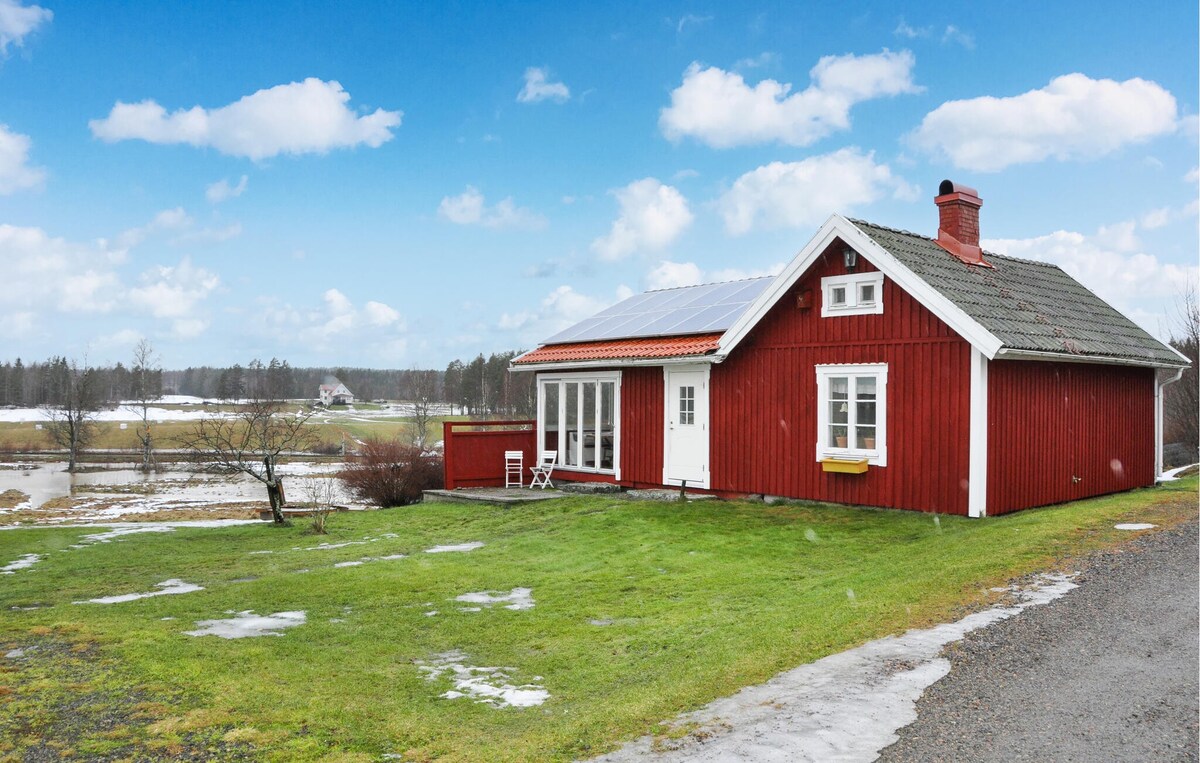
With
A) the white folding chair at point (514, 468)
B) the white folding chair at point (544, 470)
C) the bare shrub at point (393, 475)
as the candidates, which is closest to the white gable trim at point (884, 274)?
the white folding chair at point (544, 470)

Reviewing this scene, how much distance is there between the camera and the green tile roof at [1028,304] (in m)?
13.4

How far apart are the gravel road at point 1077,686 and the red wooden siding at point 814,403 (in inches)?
211

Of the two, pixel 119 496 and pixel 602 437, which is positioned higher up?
pixel 602 437

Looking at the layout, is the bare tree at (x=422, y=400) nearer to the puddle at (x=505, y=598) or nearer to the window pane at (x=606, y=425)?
the window pane at (x=606, y=425)

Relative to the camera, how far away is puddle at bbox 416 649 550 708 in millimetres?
6191

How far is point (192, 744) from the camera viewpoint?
5.23 meters

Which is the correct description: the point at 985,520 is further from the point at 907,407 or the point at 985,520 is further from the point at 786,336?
the point at 786,336

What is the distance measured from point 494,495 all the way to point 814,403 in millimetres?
7197

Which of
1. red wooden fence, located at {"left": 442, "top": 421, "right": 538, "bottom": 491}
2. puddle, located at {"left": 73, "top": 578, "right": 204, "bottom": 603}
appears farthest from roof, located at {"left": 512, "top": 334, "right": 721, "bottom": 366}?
puddle, located at {"left": 73, "top": 578, "right": 204, "bottom": 603}

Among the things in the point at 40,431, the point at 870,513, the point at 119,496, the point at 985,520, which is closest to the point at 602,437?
the point at 870,513

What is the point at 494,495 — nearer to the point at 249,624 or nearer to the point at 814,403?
the point at 814,403

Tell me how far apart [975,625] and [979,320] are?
6967 mm

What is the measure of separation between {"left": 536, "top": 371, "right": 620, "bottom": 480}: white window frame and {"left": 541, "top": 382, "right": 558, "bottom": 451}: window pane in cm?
6

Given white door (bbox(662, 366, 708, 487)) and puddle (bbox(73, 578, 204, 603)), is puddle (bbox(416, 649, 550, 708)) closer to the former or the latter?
puddle (bbox(73, 578, 204, 603))
